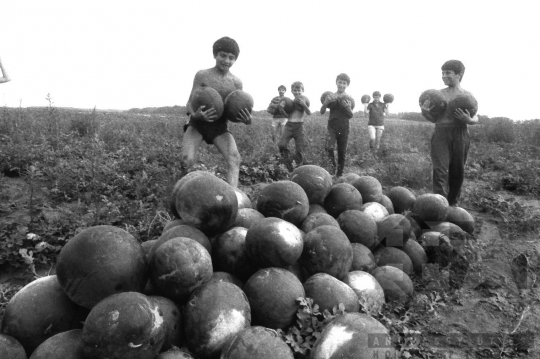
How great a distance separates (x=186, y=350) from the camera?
2682 mm

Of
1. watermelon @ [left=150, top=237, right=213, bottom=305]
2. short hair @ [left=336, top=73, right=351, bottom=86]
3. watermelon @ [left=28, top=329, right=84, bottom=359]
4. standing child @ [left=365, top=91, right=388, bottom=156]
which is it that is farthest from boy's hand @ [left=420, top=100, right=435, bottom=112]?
standing child @ [left=365, top=91, right=388, bottom=156]

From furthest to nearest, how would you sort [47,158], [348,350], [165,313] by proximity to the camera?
[47,158], [165,313], [348,350]

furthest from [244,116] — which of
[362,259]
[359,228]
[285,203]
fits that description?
[362,259]

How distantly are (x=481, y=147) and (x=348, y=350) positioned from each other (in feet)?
48.6

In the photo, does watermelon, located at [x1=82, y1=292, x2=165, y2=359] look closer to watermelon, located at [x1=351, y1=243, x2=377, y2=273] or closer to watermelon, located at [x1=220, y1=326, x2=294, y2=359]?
watermelon, located at [x1=220, y1=326, x2=294, y2=359]

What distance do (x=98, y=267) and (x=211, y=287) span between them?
0.76 m

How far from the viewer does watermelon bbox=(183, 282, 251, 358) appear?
2629 millimetres

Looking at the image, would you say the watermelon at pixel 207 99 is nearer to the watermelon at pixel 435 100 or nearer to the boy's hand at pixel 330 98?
the watermelon at pixel 435 100

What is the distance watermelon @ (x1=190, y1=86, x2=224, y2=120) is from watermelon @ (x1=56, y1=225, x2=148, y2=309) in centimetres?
297

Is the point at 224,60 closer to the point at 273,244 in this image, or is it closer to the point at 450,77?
the point at 273,244

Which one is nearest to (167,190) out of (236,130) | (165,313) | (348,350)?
(165,313)

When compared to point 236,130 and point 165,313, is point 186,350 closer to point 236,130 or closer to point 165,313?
point 165,313

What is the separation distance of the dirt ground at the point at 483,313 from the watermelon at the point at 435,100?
8.19 feet

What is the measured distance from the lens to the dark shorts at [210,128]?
19.1 feet
